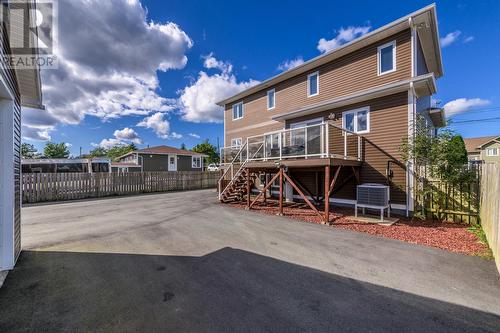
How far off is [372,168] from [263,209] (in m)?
4.91

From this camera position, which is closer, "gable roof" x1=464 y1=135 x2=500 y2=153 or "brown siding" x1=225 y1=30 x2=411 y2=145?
"brown siding" x1=225 y1=30 x2=411 y2=145

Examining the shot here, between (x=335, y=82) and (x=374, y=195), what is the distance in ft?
20.4

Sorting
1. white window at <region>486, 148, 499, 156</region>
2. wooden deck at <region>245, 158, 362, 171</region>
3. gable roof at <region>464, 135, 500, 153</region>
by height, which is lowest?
wooden deck at <region>245, 158, 362, 171</region>

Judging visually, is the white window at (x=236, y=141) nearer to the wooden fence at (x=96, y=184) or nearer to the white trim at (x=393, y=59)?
the wooden fence at (x=96, y=184)

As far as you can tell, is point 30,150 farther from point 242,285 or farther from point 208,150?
point 242,285

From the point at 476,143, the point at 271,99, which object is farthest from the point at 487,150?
the point at 271,99

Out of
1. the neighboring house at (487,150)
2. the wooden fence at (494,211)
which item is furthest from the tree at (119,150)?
the neighboring house at (487,150)

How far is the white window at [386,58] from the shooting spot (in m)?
8.58

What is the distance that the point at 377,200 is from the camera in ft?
23.3

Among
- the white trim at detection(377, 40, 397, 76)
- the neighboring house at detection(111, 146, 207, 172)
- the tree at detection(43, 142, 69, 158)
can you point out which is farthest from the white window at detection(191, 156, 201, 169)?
the tree at detection(43, 142, 69, 158)

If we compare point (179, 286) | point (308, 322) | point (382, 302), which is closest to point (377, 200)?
point (382, 302)

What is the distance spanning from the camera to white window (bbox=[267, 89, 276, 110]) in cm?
1384

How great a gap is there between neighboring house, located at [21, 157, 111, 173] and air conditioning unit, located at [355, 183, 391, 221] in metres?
24.2

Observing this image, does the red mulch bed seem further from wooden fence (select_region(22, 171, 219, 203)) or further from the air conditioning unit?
wooden fence (select_region(22, 171, 219, 203))
